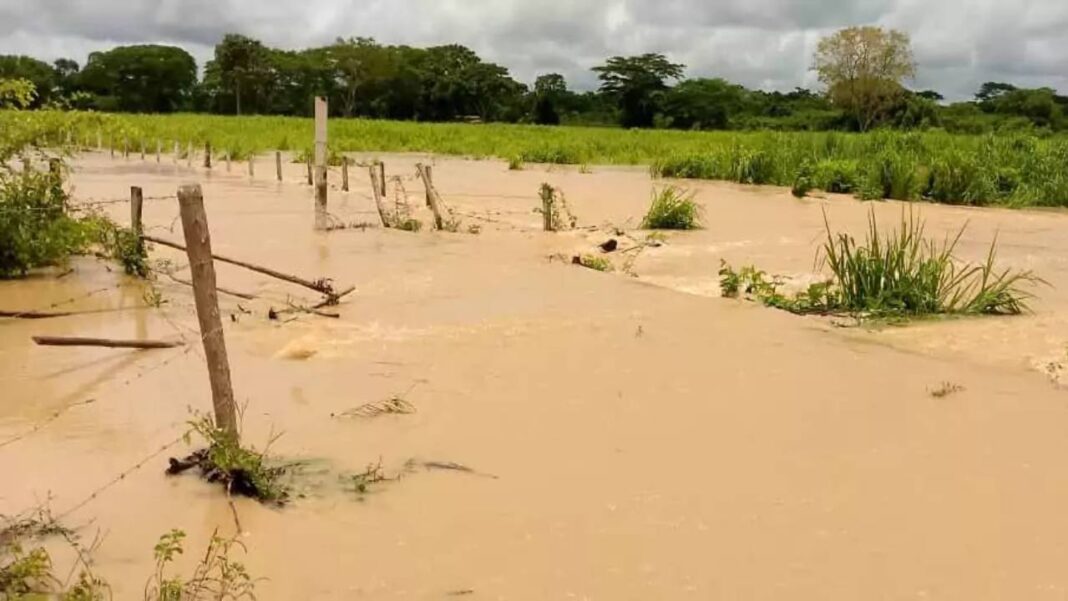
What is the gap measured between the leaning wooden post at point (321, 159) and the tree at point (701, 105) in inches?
1759

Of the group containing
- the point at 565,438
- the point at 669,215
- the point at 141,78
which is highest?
the point at 141,78

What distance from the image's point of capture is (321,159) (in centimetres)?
1074

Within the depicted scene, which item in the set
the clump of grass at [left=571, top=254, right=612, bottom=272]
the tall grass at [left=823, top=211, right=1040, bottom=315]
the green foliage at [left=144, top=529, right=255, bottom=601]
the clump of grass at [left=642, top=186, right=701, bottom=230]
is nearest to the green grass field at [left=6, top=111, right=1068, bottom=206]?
the clump of grass at [left=571, top=254, right=612, bottom=272]

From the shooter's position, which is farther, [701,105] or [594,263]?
[701,105]

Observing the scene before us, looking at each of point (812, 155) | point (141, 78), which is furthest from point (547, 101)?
point (812, 155)

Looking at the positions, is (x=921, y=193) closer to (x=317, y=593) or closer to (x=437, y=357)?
(x=437, y=357)

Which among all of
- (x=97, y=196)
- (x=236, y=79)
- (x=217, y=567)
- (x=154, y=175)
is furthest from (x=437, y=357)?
(x=236, y=79)

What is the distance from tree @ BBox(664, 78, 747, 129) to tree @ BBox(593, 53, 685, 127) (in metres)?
0.97

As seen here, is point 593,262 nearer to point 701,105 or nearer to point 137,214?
point 137,214

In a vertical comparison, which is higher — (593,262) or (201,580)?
(593,262)

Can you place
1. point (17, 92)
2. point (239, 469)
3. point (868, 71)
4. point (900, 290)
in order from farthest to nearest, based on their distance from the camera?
point (868, 71), point (900, 290), point (17, 92), point (239, 469)

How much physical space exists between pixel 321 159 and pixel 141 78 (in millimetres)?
57221

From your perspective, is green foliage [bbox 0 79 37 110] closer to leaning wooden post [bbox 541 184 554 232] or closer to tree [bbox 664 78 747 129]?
leaning wooden post [bbox 541 184 554 232]

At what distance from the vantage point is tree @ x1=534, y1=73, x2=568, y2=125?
59219 millimetres
